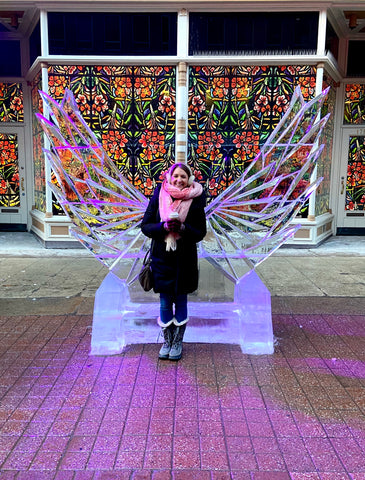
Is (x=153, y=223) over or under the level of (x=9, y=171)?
under

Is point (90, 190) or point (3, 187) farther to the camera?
point (3, 187)

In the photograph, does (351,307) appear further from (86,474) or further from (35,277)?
(35,277)

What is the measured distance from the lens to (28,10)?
8.39 metres

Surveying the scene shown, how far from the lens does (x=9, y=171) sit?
33.2ft

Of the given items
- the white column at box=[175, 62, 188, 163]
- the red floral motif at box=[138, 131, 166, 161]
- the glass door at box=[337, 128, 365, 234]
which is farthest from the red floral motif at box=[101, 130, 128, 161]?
the glass door at box=[337, 128, 365, 234]

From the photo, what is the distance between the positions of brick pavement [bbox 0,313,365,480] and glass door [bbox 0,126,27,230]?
21.4 feet

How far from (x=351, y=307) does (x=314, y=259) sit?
8.83 ft

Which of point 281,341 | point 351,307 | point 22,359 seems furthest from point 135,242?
point 351,307

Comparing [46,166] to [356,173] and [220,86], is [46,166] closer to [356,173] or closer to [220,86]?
[220,86]

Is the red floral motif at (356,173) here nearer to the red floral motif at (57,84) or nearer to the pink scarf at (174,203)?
the red floral motif at (57,84)

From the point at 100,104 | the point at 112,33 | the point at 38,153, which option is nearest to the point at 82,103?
the point at 100,104

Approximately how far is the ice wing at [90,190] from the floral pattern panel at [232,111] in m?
4.49

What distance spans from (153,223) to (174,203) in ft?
0.87

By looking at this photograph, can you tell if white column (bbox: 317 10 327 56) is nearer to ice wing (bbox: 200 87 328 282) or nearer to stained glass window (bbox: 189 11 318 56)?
stained glass window (bbox: 189 11 318 56)
